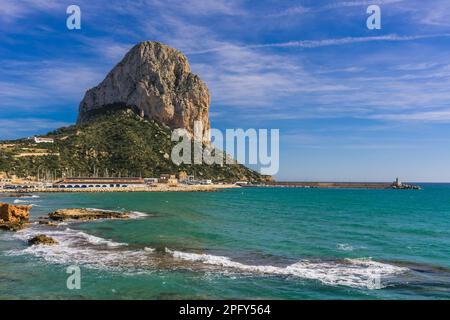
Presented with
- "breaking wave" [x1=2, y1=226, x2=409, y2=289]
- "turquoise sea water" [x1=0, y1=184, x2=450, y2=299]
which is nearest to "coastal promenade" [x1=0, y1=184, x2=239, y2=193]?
"turquoise sea water" [x1=0, y1=184, x2=450, y2=299]

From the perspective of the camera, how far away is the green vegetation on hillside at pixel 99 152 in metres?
156

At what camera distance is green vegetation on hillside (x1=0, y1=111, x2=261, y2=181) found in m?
156

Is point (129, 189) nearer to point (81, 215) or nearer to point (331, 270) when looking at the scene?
point (81, 215)

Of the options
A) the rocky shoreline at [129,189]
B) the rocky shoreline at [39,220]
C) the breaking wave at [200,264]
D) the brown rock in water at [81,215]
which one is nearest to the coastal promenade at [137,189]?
the rocky shoreline at [129,189]

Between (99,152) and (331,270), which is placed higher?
(99,152)

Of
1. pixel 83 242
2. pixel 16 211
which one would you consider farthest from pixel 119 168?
pixel 83 242

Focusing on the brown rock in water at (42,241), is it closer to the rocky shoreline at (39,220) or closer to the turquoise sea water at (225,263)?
the rocky shoreline at (39,220)

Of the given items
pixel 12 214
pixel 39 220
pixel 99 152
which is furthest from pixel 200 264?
pixel 99 152

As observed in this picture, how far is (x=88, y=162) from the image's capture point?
165 meters

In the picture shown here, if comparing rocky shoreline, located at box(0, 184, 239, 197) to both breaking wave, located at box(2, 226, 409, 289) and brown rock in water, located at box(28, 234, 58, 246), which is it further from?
breaking wave, located at box(2, 226, 409, 289)

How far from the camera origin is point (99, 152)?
16838cm

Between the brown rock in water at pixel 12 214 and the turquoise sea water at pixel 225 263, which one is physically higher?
the brown rock in water at pixel 12 214

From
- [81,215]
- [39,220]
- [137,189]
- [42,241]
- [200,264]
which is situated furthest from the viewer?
[137,189]
